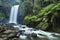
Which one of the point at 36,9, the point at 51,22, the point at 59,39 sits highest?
the point at 36,9

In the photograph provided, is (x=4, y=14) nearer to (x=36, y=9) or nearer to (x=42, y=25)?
(x=36, y=9)

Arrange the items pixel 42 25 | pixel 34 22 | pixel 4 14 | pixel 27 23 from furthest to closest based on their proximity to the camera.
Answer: pixel 4 14 < pixel 27 23 < pixel 34 22 < pixel 42 25

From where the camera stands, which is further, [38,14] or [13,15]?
[13,15]

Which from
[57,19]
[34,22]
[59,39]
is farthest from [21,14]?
[59,39]

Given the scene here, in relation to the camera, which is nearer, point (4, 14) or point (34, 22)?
point (34, 22)

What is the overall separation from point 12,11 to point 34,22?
13.1 meters

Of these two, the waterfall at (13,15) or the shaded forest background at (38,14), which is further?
the waterfall at (13,15)

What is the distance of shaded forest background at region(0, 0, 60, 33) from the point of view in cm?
1986

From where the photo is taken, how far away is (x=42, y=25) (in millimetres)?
21109

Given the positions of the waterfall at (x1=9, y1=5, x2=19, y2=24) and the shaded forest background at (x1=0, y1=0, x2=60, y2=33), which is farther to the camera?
the waterfall at (x1=9, y1=5, x2=19, y2=24)

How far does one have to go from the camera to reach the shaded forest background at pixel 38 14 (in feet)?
65.2

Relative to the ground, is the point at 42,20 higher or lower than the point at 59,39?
higher

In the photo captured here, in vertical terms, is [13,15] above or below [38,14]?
below

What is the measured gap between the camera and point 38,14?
24.9 m
